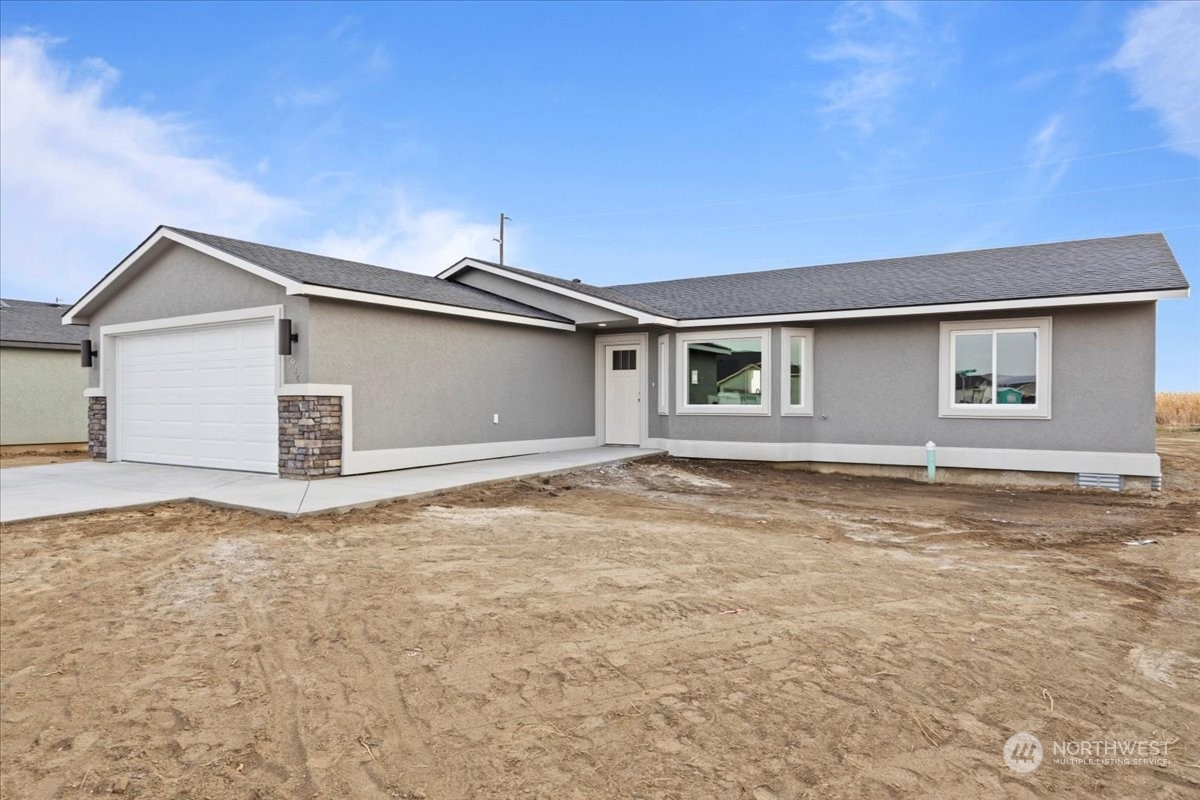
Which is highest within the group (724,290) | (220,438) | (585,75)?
(585,75)

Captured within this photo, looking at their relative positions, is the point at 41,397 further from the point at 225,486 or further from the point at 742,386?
the point at 742,386

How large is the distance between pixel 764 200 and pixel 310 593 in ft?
67.0

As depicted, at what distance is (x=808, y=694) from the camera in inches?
130

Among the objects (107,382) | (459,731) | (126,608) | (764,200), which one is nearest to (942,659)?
(459,731)

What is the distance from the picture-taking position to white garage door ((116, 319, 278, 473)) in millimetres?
10711

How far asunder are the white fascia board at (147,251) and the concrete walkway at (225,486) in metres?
2.98

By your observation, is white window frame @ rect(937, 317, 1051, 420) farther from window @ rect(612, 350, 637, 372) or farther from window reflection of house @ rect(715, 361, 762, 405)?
window @ rect(612, 350, 637, 372)

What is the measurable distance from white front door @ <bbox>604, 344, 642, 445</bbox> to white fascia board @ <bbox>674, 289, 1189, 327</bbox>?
6.12 feet

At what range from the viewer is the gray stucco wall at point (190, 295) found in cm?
1013

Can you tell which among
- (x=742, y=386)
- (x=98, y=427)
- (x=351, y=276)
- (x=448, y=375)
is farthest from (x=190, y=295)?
(x=742, y=386)

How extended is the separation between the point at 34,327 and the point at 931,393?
2285 cm

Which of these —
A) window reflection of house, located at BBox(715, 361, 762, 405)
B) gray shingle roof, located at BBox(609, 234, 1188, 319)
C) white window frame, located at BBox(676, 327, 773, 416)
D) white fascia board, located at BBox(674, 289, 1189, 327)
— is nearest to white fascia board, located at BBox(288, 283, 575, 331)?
white window frame, located at BBox(676, 327, 773, 416)

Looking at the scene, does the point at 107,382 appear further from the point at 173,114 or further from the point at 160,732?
the point at 160,732

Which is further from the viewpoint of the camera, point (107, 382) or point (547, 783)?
point (107, 382)
